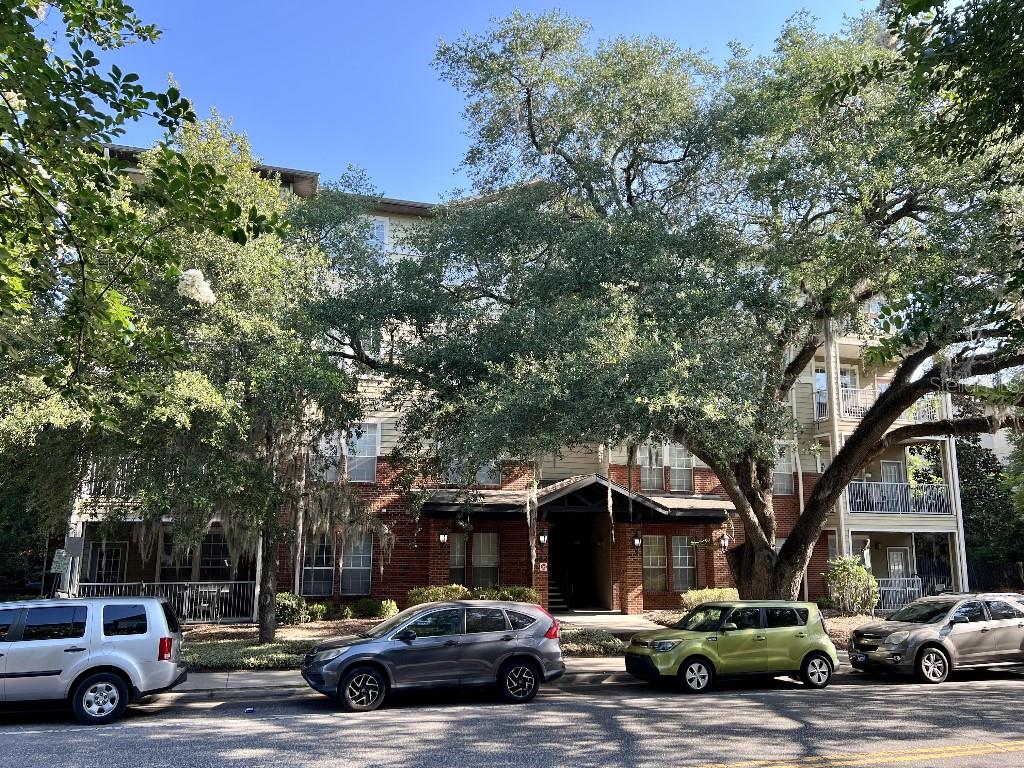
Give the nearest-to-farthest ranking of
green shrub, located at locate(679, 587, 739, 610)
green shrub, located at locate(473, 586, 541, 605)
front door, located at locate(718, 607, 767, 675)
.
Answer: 1. front door, located at locate(718, 607, 767, 675)
2. green shrub, located at locate(473, 586, 541, 605)
3. green shrub, located at locate(679, 587, 739, 610)

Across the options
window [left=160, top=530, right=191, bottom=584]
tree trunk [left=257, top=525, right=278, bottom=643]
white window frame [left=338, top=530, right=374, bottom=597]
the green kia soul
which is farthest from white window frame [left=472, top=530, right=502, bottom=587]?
the green kia soul

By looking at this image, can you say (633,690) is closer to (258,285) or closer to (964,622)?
(964,622)

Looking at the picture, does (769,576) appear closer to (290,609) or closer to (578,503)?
(578,503)

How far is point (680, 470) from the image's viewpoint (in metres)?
26.1

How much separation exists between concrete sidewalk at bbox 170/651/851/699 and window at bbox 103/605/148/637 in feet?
7.42

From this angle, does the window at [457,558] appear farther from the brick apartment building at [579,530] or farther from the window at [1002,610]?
the window at [1002,610]

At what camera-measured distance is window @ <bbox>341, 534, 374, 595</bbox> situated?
75.0 ft

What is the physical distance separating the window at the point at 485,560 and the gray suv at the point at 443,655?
37.0 ft

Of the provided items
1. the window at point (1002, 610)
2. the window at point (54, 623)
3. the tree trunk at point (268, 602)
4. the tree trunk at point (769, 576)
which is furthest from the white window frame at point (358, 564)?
the window at point (1002, 610)

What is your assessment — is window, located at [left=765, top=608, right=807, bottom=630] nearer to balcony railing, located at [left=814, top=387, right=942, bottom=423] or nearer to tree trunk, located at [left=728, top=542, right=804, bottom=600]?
tree trunk, located at [left=728, top=542, right=804, bottom=600]

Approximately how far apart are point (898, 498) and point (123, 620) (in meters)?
24.9

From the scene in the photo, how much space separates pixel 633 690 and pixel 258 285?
980 cm

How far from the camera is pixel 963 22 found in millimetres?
8273

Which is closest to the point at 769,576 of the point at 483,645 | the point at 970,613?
the point at 970,613
